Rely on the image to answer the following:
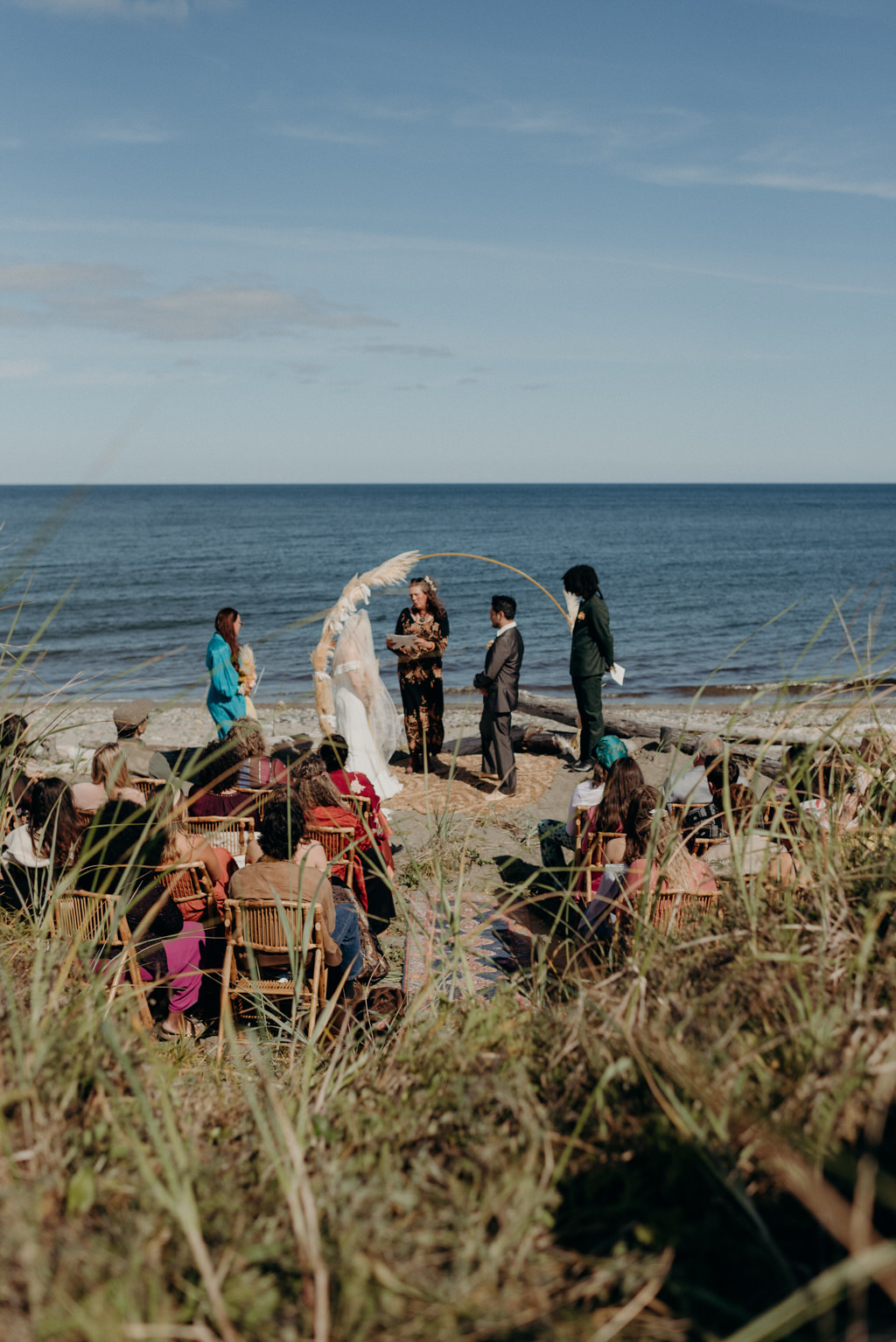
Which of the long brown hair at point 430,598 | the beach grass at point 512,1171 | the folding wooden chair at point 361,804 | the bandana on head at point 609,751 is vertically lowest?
the folding wooden chair at point 361,804

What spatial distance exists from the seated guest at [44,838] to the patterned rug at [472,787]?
3.71m

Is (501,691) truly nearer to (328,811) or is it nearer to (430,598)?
(430,598)

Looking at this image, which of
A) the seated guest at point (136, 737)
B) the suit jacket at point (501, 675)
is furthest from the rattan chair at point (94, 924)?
the suit jacket at point (501, 675)

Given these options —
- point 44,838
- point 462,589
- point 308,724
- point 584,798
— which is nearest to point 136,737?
point 44,838

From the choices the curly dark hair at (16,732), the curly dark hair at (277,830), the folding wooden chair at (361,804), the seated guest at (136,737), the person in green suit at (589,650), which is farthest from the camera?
the person in green suit at (589,650)

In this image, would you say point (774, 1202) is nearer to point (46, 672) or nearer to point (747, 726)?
point (747, 726)

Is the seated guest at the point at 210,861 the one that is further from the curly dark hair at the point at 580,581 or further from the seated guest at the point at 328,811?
the curly dark hair at the point at 580,581

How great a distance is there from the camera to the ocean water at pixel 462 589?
1684 centimetres

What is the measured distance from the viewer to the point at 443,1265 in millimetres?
1462

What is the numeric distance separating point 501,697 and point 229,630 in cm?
276

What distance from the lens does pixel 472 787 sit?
8.99 metres

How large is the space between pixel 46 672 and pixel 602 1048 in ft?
73.8

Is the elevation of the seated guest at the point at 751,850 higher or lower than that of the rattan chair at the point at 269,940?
higher

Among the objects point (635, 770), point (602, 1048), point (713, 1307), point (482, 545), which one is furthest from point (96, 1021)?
point (482, 545)
